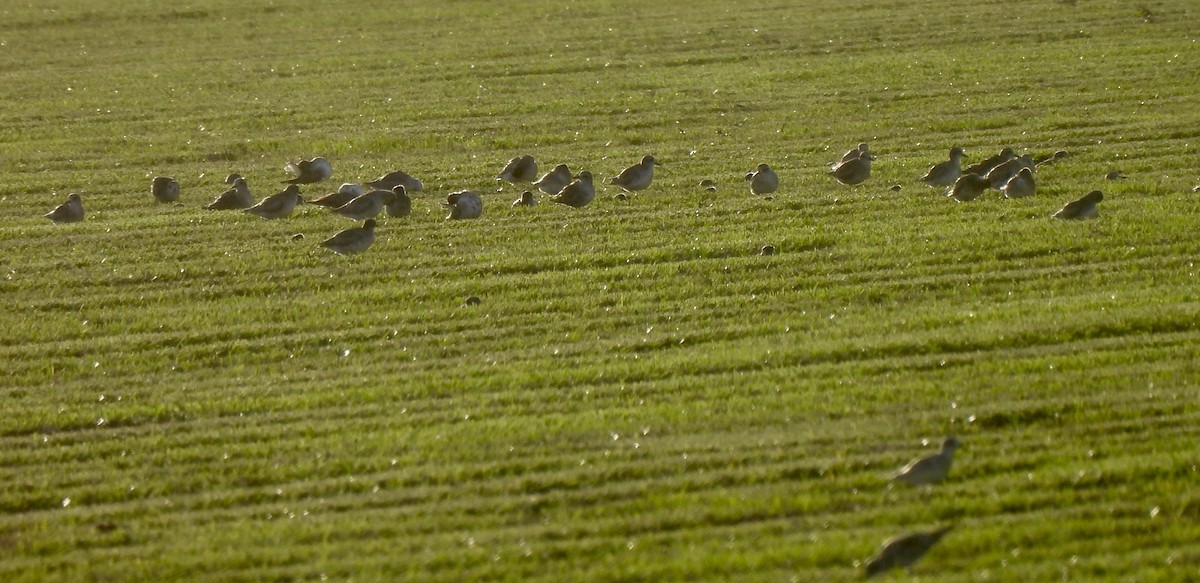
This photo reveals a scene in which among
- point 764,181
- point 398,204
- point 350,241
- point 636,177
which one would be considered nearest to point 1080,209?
point 764,181

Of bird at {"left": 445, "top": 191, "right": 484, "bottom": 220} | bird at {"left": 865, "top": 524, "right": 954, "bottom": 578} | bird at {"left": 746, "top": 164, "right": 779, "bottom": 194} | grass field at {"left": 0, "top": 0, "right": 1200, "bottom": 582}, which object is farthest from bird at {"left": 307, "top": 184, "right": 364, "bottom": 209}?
bird at {"left": 865, "top": 524, "right": 954, "bottom": 578}

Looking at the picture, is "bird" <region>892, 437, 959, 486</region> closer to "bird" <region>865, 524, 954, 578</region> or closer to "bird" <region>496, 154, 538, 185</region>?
"bird" <region>865, 524, 954, 578</region>

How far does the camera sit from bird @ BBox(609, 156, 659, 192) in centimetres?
1437

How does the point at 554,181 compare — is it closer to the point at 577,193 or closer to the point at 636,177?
the point at 577,193

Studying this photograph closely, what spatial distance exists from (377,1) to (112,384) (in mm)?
24475

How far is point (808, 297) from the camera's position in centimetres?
1069

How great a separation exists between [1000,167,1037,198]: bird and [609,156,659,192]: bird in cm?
332

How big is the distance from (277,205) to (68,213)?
2044 millimetres

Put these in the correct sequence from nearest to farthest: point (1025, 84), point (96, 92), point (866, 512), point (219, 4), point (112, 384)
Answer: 1. point (866, 512)
2. point (112, 384)
3. point (1025, 84)
4. point (96, 92)
5. point (219, 4)

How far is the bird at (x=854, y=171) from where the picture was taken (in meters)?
14.2

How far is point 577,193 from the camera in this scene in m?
13.9

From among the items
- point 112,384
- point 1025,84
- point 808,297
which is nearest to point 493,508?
point 112,384

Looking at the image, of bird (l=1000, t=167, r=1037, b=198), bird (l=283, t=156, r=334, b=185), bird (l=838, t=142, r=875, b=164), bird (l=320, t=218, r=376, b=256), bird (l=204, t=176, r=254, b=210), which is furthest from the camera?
bird (l=283, t=156, r=334, b=185)

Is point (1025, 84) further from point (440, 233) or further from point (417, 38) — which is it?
point (417, 38)
